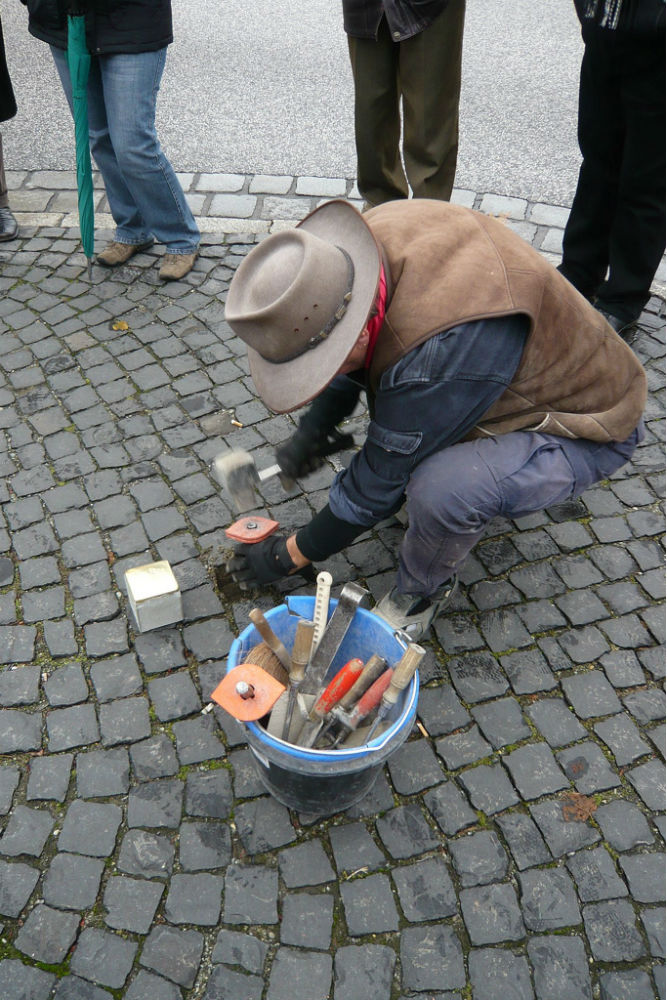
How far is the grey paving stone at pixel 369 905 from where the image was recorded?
2367mm

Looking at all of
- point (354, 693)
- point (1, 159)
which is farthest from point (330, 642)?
point (1, 159)

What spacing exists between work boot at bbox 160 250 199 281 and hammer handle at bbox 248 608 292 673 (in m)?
2.72

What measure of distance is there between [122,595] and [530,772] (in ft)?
5.23

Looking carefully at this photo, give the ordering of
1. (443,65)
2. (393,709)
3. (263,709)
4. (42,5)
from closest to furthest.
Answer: (263,709), (393,709), (42,5), (443,65)

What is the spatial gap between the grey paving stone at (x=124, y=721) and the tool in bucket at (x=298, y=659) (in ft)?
1.97

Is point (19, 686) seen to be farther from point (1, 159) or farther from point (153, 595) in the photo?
point (1, 159)

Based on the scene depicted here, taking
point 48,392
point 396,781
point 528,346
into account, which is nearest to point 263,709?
point 396,781

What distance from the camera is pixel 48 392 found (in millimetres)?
3969

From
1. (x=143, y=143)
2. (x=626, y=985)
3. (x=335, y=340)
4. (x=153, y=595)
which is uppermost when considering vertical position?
(x=335, y=340)

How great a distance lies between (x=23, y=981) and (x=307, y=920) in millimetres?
773

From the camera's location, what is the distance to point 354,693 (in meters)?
2.44

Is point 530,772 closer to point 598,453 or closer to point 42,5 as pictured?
point 598,453

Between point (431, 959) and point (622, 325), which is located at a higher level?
point (622, 325)

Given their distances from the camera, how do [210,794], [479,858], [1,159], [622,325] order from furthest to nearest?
1. [1,159]
2. [622,325]
3. [210,794]
4. [479,858]
